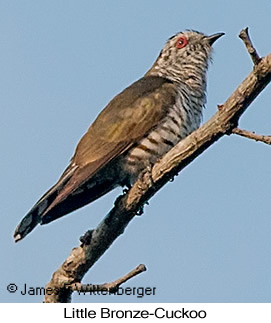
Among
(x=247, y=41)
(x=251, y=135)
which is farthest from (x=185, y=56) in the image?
(x=247, y=41)

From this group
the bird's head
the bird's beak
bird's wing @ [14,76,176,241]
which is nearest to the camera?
Result: bird's wing @ [14,76,176,241]

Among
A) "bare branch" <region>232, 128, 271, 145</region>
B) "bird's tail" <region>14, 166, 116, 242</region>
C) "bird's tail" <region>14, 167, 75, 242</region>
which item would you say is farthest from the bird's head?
"bare branch" <region>232, 128, 271, 145</region>

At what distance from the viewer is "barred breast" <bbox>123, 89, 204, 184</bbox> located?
22.6ft

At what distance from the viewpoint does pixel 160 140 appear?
6957 millimetres

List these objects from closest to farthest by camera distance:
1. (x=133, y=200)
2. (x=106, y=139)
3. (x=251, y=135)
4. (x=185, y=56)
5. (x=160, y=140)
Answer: (x=251, y=135) < (x=133, y=200) < (x=160, y=140) < (x=106, y=139) < (x=185, y=56)

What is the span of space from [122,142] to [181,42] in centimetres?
219

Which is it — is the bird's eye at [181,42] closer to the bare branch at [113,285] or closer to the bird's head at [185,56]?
the bird's head at [185,56]

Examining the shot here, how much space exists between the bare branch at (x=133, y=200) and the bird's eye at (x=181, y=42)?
9.94 ft

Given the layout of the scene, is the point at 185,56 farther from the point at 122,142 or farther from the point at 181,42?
the point at 122,142

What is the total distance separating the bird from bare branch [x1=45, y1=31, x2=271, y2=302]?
521 millimetres

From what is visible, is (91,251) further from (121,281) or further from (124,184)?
(124,184)

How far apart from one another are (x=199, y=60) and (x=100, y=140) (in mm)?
1954

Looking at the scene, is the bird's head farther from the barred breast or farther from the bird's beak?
the barred breast
